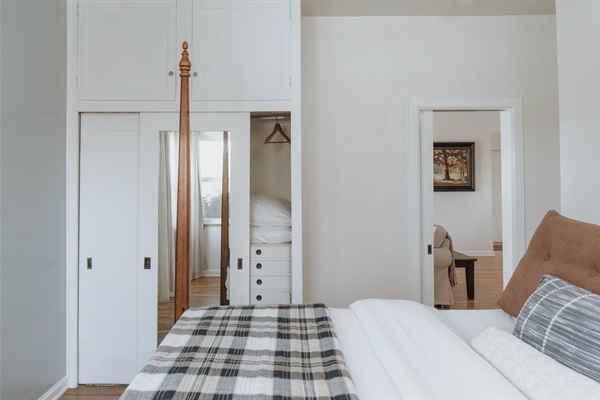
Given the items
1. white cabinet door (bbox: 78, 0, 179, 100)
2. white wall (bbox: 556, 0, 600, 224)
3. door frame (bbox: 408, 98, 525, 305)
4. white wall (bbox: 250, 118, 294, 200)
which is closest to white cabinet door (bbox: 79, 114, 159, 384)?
white cabinet door (bbox: 78, 0, 179, 100)

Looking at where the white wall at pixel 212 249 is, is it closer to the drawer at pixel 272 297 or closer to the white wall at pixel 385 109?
the drawer at pixel 272 297

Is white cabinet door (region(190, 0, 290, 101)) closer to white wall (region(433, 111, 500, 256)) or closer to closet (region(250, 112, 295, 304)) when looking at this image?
closet (region(250, 112, 295, 304))

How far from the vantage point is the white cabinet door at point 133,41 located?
8.16ft

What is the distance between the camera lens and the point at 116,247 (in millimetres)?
2535

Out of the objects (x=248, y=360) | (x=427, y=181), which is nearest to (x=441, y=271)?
(x=427, y=181)

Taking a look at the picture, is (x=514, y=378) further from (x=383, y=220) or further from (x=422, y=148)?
(x=422, y=148)

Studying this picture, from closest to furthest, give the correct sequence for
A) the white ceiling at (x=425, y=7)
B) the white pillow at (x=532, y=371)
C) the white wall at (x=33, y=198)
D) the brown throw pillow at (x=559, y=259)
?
the white pillow at (x=532, y=371) → the brown throw pillow at (x=559, y=259) → the white wall at (x=33, y=198) → the white ceiling at (x=425, y=7)

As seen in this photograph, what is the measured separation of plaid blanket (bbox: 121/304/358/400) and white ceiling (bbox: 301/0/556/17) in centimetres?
221

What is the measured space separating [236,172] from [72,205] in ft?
3.50

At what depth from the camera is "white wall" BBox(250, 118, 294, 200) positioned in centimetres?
257

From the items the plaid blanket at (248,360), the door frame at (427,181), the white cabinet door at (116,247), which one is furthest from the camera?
the door frame at (427,181)

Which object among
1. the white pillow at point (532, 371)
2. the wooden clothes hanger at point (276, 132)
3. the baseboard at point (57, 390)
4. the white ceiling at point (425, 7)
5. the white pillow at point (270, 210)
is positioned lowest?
the baseboard at point (57, 390)

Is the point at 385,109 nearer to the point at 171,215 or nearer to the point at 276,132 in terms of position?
the point at 276,132

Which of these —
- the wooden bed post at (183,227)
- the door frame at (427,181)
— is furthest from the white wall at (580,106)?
the wooden bed post at (183,227)
